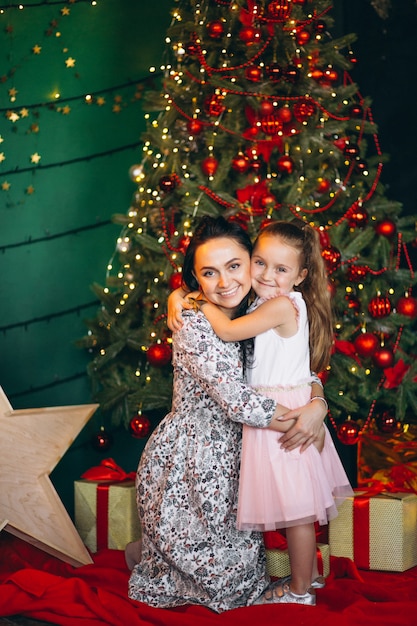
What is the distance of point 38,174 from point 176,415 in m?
1.85

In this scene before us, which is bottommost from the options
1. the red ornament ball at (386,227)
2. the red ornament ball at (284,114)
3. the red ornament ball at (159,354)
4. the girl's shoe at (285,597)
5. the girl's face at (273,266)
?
the girl's shoe at (285,597)

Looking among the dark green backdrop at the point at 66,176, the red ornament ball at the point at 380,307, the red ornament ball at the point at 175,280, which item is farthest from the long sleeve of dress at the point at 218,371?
the dark green backdrop at the point at 66,176

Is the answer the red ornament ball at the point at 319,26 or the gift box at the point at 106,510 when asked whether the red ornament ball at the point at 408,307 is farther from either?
the gift box at the point at 106,510

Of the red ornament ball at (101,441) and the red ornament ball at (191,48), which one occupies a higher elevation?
the red ornament ball at (191,48)

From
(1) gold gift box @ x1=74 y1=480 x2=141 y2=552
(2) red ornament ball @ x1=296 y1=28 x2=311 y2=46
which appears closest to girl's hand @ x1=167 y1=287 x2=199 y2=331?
(1) gold gift box @ x1=74 y1=480 x2=141 y2=552

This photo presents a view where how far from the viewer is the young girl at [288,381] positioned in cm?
279

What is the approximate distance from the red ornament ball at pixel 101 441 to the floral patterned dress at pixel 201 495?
1168mm

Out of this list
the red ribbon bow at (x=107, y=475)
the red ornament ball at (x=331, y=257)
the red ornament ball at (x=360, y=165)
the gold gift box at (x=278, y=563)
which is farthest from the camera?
the red ornament ball at (x=360, y=165)

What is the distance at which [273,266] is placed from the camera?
2.98m

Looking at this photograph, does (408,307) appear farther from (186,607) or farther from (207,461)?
(186,607)

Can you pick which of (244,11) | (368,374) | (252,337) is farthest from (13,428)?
(244,11)

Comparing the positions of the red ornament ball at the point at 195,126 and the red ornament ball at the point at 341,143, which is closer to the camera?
the red ornament ball at the point at 195,126

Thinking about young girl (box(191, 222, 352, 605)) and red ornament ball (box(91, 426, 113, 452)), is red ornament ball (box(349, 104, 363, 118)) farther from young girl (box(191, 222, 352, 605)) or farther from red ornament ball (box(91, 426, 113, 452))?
red ornament ball (box(91, 426, 113, 452))

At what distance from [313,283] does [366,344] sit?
0.97m
